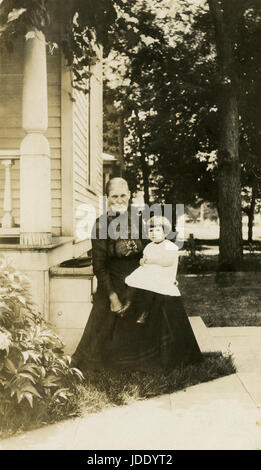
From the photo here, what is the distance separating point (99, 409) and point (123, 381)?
0.56m

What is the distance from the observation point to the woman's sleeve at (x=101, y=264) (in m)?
5.89

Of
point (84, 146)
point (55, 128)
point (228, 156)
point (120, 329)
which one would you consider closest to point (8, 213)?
point (120, 329)

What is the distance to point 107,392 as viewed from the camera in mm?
5617

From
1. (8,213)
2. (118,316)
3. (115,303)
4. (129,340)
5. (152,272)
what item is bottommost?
(129,340)

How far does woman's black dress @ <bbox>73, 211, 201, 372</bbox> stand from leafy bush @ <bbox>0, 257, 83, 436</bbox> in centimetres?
48

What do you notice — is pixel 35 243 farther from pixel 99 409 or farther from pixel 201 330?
pixel 201 330

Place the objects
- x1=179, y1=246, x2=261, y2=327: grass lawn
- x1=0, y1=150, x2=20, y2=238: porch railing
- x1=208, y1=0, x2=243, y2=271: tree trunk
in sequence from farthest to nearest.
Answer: x1=208, y1=0, x2=243, y2=271: tree trunk < x1=179, y1=246, x2=261, y2=327: grass lawn < x1=0, y1=150, x2=20, y2=238: porch railing

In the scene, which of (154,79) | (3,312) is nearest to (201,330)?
(3,312)

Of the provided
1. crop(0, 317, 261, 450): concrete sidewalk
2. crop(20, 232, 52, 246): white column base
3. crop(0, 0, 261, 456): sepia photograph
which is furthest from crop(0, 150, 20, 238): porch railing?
crop(0, 317, 261, 450): concrete sidewalk

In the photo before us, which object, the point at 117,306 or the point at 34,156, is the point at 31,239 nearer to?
the point at 34,156

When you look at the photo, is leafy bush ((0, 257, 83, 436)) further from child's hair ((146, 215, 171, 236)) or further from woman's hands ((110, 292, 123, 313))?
child's hair ((146, 215, 171, 236))

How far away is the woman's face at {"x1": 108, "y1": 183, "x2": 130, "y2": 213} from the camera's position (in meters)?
5.88

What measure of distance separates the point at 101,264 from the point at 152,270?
0.47m
